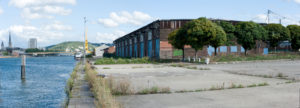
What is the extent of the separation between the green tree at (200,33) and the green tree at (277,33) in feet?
71.6

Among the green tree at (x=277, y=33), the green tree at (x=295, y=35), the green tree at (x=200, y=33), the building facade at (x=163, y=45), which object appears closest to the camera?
the green tree at (x=200, y=33)

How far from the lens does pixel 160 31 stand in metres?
53.2

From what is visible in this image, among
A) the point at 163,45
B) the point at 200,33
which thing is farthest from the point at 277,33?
the point at 200,33

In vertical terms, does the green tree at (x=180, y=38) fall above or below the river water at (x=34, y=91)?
above

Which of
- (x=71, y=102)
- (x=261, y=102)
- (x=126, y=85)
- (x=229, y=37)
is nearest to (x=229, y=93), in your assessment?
(x=261, y=102)

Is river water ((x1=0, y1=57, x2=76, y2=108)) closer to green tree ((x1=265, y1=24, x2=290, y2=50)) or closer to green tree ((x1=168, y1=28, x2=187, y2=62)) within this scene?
green tree ((x1=168, y1=28, x2=187, y2=62))

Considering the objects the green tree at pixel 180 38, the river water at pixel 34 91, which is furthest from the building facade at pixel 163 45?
the river water at pixel 34 91

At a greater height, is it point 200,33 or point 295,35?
point 295,35

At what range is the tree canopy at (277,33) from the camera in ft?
183

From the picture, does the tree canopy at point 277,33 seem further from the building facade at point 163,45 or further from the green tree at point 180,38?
the green tree at point 180,38

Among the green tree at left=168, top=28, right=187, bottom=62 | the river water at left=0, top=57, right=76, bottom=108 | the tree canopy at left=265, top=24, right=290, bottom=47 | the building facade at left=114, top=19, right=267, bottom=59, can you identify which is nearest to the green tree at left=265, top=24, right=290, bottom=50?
the tree canopy at left=265, top=24, right=290, bottom=47

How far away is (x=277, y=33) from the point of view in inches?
2194

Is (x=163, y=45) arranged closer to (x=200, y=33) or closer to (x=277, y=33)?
(x=200, y=33)

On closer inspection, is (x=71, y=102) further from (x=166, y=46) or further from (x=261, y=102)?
(x=166, y=46)
